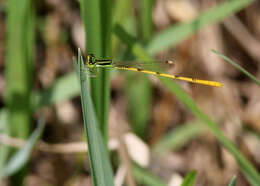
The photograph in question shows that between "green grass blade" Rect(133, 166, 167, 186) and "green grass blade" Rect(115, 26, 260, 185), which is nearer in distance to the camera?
"green grass blade" Rect(115, 26, 260, 185)

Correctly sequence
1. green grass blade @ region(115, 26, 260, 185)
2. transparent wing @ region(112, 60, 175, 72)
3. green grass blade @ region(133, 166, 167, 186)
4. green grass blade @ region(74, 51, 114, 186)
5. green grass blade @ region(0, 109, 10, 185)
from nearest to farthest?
green grass blade @ region(74, 51, 114, 186), green grass blade @ region(115, 26, 260, 185), transparent wing @ region(112, 60, 175, 72), green grass blade @ region(0, 109, 10, 185), green grass blade @ region(133, 166, 167, 186)

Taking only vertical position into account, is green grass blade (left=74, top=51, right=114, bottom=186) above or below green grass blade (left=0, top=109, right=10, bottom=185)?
above

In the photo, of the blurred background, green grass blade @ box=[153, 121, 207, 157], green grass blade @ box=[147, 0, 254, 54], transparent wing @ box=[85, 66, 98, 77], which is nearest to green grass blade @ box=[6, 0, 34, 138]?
transparent wing @ box=[85, 66, 98, 77]

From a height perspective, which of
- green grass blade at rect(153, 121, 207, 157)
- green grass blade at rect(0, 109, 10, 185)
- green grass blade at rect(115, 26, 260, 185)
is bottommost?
green grass blade at rect(153, 121, 207, 157)

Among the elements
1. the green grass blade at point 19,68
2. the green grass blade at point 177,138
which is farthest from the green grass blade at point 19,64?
the green grass blade at point 177,138

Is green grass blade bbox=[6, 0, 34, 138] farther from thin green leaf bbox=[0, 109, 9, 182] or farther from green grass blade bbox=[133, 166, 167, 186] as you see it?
green grass blade bbox=[133, 166, 167, 186]

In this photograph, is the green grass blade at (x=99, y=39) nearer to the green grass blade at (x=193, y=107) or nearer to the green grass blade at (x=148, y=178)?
the green grass blade at (x=193, y=107)

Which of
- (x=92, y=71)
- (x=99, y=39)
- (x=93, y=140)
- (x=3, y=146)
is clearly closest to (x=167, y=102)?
(x=3, y=146)
